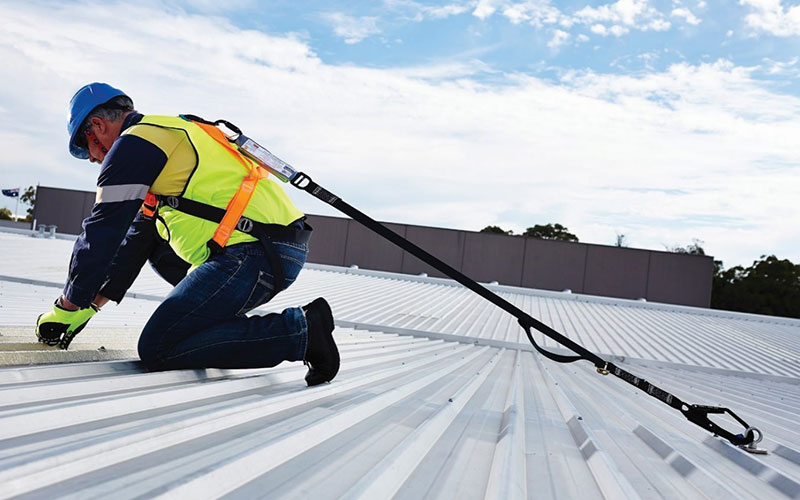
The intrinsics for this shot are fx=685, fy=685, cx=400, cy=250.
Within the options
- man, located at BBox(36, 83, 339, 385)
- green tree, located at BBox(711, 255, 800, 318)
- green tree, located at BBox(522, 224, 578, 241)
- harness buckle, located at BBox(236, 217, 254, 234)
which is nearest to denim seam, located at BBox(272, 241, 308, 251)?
man, located at BBox(36, 83, 339, 385)

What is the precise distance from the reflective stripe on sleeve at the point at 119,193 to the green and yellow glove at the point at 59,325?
0.52 metres

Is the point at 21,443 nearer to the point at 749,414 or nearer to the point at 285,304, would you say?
the point at 749,414

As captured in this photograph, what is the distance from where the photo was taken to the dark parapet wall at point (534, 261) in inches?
838

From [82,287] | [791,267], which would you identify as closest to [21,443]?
[82,287]

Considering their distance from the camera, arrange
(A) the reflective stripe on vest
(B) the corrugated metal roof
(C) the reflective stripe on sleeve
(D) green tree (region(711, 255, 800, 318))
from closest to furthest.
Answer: (B) the corrugated metal roof
(C) the reflective stripe on sleeve
(A) the reflective stripe on vest
(D) green tree (region(711, 255, 800, 318))

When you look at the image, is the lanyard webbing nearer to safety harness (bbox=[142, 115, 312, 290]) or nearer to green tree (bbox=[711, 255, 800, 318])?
safety harness (bbox=[142, 115, 312, 290])

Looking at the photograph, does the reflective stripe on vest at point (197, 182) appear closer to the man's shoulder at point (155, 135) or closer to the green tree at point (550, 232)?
the man's shoulder at point (155, 135)

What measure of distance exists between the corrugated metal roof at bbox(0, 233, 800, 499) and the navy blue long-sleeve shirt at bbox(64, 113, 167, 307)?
11.9 inches

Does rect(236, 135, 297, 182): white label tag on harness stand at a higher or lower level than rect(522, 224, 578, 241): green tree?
lower

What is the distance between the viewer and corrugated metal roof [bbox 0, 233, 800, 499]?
150 cm

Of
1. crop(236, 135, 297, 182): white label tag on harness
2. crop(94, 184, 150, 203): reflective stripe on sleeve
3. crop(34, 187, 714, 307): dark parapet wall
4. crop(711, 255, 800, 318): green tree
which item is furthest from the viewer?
crop(711, 255, 800, 318): green tree

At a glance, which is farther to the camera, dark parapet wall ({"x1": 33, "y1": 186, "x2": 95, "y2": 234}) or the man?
dark parapet wall ({"x1": 33, "y1": 186, "x2": 95, "y2": 234})

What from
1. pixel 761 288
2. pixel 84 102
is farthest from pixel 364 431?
pixel 761 288

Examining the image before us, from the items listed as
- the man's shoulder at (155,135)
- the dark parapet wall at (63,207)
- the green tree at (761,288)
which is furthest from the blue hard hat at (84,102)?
the green tree at (761,288)
